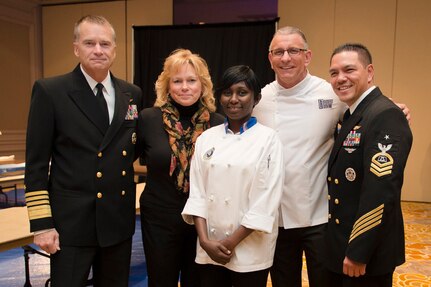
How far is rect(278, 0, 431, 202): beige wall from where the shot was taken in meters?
6.09

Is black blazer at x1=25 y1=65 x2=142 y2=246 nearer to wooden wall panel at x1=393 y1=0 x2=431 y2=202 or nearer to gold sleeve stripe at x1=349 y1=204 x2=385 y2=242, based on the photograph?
gold sleeve stripe at x1=349 y1=204 x2=385 y2=242

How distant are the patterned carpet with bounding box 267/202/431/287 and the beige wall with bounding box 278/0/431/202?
2.49 ft

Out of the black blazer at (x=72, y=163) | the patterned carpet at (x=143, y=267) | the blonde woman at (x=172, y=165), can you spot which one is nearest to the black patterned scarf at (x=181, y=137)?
the blonde woman at (x=172, y=165)

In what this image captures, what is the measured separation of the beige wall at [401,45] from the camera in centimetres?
609

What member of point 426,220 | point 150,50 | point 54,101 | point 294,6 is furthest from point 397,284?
point 150,50

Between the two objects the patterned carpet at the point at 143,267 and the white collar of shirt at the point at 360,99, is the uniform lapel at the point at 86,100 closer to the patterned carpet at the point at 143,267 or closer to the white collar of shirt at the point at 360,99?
the white collar of shirt at the point at 360,99

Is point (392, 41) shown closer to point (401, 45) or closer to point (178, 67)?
point (401, 45)

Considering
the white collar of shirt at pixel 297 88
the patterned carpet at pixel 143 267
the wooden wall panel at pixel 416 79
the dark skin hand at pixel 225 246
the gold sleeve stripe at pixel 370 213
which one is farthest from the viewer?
the wooden wall panel at pixel 416 79

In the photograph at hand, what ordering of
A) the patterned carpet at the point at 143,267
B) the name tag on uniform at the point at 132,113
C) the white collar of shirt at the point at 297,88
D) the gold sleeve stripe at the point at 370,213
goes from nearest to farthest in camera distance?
1. the gold sleeve stripe at the point at 370,213
2. the name tag on uniform at the point at 132,113
3. the white collar of shirt at the point at 297,88
4. the patterned carpet at the point at 143,267

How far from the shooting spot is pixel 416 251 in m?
3.93

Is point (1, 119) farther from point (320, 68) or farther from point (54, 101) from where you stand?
point (54, 101)

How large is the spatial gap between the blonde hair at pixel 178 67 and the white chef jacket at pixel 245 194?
51 cm

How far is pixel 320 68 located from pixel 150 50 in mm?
3305

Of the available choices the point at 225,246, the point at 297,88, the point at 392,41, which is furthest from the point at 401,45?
the point at 225,246
